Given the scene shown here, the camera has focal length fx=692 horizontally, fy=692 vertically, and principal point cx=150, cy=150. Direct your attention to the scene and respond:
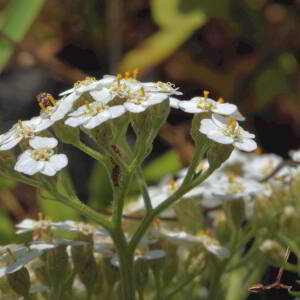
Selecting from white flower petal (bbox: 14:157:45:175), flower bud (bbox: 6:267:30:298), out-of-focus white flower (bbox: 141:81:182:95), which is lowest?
flower bud (bbox: 6:267:30:298)

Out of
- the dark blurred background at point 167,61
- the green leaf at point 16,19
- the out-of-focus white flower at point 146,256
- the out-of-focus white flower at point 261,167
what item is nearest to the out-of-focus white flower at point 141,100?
the out-of-focus white flower at point 146,256

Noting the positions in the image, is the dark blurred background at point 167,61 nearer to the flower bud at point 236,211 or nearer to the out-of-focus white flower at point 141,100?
the flower bud at point 236,211

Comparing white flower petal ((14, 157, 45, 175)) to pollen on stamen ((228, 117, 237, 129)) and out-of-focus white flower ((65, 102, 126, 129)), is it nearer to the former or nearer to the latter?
out-of-focus white flower ((65, 102, 126, 129))

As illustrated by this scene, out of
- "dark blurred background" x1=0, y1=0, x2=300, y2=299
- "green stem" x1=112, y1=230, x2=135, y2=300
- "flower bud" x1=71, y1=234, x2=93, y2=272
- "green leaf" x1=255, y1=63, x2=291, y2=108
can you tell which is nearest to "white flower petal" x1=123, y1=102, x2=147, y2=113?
"green stem" x1=112, y1=230, x2=135, y2=300

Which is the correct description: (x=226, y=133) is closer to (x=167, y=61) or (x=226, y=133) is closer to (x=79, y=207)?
(x=79, y=207)

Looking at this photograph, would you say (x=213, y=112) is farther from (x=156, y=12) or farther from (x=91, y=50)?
(x=91, y=50)

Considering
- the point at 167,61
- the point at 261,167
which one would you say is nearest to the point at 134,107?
the point at 261,167

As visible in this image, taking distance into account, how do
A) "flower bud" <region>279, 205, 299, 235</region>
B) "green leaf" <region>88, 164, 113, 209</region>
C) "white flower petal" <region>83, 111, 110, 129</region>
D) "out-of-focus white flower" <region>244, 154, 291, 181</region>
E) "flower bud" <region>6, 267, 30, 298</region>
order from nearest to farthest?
"white flower petal" <region>83, 111, 110, 129</region>
"flower bud" <region>6, 267, 30, 298</region>
"flower bud" <region>279, 205, 299, 235</region>
"out-of-focus white flower" <region>244, 154, 291, 181</region>
"green leaf" <region>88, 164, 113, 209</region>
